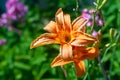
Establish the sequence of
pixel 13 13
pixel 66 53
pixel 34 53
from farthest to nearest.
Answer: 1. pixel 13 13
2. pixel 34 53
3. pixel 66 53

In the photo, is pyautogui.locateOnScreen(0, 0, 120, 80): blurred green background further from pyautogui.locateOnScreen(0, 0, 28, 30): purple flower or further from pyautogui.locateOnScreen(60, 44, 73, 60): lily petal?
pyautogui.locateOnScreen(60, 44, 73, 60): lily petal

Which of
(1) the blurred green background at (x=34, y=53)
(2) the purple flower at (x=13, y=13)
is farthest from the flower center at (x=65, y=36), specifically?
(2) the purple flower at (x=13, y=13)

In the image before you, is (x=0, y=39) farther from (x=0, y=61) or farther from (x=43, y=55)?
(x=43, y=55)

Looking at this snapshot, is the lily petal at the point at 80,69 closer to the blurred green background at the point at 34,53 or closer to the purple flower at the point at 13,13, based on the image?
the blurred green background at the point at 34,53

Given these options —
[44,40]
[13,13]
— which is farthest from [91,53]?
[13,13]

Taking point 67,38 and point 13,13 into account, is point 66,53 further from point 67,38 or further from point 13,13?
point 13,13

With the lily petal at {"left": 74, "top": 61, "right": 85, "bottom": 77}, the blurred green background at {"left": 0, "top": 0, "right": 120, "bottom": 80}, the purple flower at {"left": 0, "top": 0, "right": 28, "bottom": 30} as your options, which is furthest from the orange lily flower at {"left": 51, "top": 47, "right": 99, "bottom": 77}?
the purple flower at {"left": 0, "top": 0, "right": 28, "bottom": 30}

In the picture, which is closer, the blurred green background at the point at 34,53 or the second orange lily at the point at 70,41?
the second orange lily at the point at 70,41
